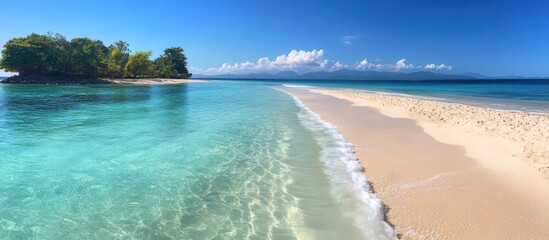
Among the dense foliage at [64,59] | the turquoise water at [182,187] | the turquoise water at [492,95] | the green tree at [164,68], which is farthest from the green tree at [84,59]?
the turquoise water at [182,187]

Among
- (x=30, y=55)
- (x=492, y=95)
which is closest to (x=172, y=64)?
(x=30, y=55)

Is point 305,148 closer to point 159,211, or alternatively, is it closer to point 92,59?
point 159,211

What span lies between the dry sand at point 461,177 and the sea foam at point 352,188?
9.6 inches

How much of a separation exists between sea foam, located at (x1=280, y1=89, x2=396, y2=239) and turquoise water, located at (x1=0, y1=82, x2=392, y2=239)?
0.03m

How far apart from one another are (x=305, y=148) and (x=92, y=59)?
82.0 meters

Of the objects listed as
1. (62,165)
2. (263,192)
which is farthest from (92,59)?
(263,192)

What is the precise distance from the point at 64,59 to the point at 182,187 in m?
A: 83.4

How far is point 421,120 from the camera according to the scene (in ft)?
58.3

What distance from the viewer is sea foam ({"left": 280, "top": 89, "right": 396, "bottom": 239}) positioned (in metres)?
5.61

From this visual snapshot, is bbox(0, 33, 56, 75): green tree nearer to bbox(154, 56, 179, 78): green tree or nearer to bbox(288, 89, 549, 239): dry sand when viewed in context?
A: bbox(154, 56, 179, 78): green tree

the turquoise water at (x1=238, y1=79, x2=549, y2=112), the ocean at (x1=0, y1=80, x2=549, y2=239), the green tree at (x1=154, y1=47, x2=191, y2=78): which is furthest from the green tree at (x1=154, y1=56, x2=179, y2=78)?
the ocean at (x1=0, y1=80, x2=549, y2=239)

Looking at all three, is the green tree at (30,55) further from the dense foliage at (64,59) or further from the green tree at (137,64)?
the green tree at (137,64)

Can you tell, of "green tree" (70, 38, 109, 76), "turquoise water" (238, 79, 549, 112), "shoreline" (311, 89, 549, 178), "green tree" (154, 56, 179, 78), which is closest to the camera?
"shoreline" (311, 89, 549, 178)

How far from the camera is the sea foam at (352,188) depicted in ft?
18.4
